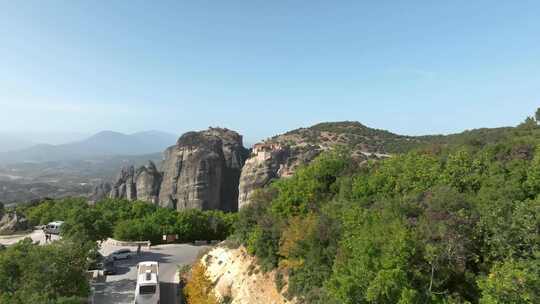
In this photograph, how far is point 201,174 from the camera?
73.6 metres

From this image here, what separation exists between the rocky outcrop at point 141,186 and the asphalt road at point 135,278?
45.1 m

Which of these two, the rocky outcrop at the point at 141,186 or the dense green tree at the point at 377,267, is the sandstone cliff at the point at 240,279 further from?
the rocky outcrop at the point at 141,186

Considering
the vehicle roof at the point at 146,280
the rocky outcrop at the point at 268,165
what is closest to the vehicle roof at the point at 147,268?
the vehicle roof at the point at 146,280

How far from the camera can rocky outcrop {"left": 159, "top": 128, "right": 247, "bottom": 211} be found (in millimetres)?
73500

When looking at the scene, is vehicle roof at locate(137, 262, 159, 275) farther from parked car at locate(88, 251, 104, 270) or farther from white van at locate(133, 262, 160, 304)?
parked car at locate(88, 251, 104, 270)

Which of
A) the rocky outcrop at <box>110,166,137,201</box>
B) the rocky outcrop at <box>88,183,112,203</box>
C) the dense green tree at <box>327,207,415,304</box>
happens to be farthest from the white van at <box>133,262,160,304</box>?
the rocky outcrop at <box>88,183,112,203</box>

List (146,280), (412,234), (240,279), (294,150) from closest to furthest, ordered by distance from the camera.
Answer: (412,234) < (146,280) < (240,279) < (294,150)

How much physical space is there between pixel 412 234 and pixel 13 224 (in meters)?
45.4

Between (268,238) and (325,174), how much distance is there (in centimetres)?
683

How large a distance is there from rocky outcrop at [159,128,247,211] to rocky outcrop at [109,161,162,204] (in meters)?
2.74

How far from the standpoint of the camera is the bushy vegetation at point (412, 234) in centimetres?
1256

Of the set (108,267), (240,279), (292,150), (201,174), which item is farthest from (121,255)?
(201,174)

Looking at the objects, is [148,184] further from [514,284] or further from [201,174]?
[514,284]

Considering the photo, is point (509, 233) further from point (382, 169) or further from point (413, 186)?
point (382, 169)
